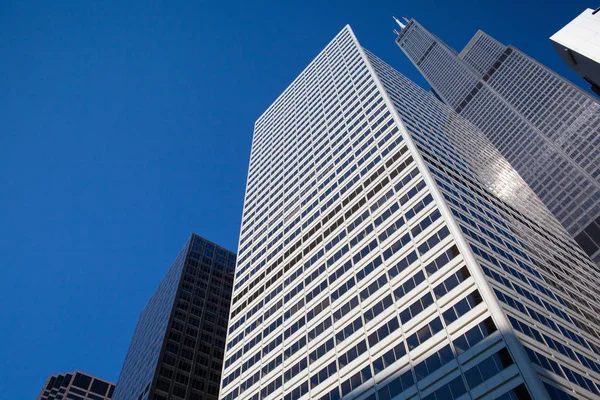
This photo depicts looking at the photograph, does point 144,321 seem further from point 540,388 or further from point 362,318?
point 540,388

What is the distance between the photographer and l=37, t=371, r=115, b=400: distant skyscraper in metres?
174

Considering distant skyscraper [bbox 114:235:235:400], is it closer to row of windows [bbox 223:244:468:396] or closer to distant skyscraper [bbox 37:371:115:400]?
distant skyscraper [bbox 37:371:115:400]

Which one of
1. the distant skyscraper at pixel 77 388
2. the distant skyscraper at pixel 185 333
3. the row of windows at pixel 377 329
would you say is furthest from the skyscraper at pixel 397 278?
the distant skyscraper at pixel 77 388

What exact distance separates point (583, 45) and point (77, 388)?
192 meters

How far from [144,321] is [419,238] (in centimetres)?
11150

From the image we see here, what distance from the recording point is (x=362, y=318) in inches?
2109

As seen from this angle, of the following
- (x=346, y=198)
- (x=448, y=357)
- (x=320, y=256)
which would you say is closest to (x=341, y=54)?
(x=346, y=198)

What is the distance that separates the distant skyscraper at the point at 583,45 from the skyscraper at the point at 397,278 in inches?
859

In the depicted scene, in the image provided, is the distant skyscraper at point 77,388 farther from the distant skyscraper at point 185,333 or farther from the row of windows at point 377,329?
the row of windows at point 377,329

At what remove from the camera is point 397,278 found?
53781mm

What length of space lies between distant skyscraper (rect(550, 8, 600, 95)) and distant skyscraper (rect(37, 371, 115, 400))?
608ft

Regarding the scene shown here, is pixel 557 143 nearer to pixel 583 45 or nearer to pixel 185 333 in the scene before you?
pixel 185 333

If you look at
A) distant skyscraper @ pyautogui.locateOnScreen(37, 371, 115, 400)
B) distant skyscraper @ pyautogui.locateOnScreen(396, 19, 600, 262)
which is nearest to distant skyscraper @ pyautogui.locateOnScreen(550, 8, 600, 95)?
distant skyscraper @ pyautogui.locateOnScreen(396, 19, 600, 262)

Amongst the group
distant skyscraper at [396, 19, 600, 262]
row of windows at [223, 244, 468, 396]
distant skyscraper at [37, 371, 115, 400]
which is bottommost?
row of windows at [223, 244, 468, 396]
